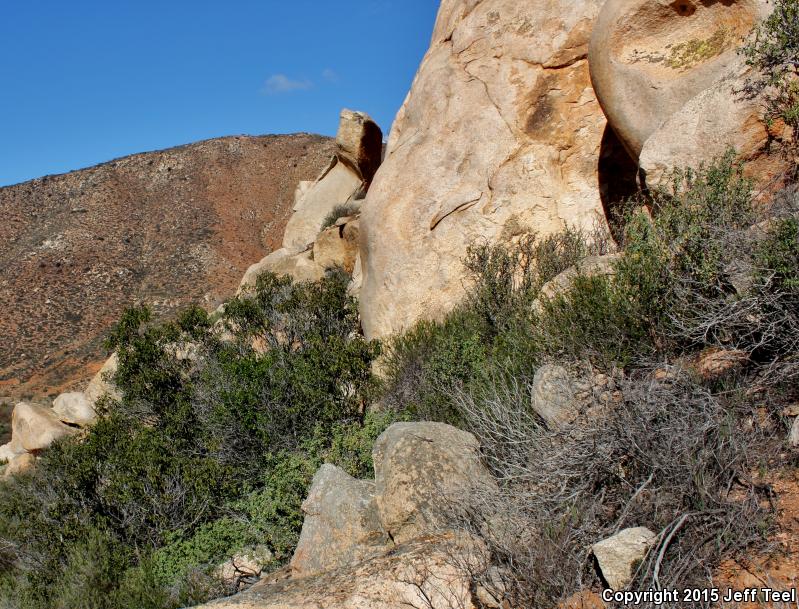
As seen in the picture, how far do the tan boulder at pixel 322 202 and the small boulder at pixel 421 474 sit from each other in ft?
45.8

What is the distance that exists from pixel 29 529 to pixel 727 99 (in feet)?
28.2

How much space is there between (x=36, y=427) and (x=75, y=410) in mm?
990

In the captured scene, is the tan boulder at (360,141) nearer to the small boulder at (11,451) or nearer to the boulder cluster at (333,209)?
the boulder cluster at (333,209)

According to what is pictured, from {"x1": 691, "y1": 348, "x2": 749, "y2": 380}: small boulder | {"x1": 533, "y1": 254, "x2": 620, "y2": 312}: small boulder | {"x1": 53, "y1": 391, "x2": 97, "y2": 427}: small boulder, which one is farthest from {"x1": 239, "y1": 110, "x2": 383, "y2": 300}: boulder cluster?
{"x1": 691, "y1": 348, "x2": 749, "y2": 380}: small boulder

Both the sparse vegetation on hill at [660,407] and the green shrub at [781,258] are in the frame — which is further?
the green shrub at [781,258]

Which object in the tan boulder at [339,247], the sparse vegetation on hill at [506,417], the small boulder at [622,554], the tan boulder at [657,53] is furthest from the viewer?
the tan boulder at [339,247]

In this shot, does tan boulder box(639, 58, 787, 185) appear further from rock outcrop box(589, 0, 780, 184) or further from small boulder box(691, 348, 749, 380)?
small boulder box(691, 348, 749, 380)

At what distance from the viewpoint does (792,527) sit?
3135 millimetres

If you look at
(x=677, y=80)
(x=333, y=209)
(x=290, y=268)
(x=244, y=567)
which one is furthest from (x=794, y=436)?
(x=333, y=209)

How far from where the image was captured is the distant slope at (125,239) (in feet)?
106

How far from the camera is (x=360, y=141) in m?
18.1

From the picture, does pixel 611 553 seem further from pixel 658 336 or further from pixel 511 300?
pixel 511 300

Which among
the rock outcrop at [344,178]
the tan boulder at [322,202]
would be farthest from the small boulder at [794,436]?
the tan boulder at [322,202]

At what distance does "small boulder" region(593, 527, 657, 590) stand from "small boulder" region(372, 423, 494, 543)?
112 cm
